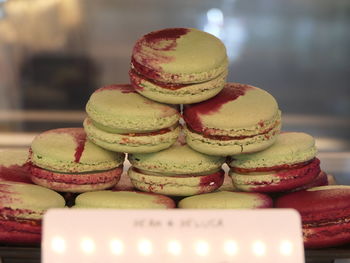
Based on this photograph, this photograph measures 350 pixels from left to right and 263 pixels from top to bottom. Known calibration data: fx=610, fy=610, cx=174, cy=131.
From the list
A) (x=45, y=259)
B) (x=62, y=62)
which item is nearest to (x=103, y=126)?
(x=45, y=259)

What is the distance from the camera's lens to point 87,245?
75 cm

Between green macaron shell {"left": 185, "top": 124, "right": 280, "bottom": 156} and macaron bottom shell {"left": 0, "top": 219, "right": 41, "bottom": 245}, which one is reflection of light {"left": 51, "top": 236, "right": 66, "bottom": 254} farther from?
green macaron shell {"left": 185, "top": 124, "right": 280, "bottom": 156}

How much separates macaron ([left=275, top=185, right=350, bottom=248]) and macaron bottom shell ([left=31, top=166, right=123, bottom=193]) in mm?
292

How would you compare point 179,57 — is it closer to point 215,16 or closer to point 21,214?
point 21,214

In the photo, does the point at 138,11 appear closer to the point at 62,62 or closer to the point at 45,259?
the point at 62,62

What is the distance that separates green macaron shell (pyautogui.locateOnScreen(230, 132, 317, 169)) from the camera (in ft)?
3.25

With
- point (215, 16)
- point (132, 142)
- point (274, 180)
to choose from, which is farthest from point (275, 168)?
point (215, 16)

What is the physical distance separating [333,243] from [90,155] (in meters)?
0.41

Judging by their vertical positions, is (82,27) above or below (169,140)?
below

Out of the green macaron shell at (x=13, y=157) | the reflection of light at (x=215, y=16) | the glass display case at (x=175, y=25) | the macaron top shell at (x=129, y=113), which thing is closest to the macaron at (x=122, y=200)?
the macaron top shell at (x=129, y=113)

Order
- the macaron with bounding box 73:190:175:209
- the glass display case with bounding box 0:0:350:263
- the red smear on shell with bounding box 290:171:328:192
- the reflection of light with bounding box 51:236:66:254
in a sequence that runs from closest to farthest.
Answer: the reflection of light with bounding box 51:236:66:254 < the macaron with bounding box 73:190:175:209 < the red smear on shell with bounding box 290:171:328:192 < the glass display case with bounding box 0:0:350:263

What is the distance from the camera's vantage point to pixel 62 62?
2.93m

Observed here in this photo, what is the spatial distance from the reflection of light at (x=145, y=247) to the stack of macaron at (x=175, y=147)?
0.18m

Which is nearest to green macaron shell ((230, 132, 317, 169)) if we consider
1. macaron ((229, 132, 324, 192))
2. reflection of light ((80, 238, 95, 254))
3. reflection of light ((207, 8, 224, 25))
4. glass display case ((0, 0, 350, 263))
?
macaron ((229, 132, 324, 192))
